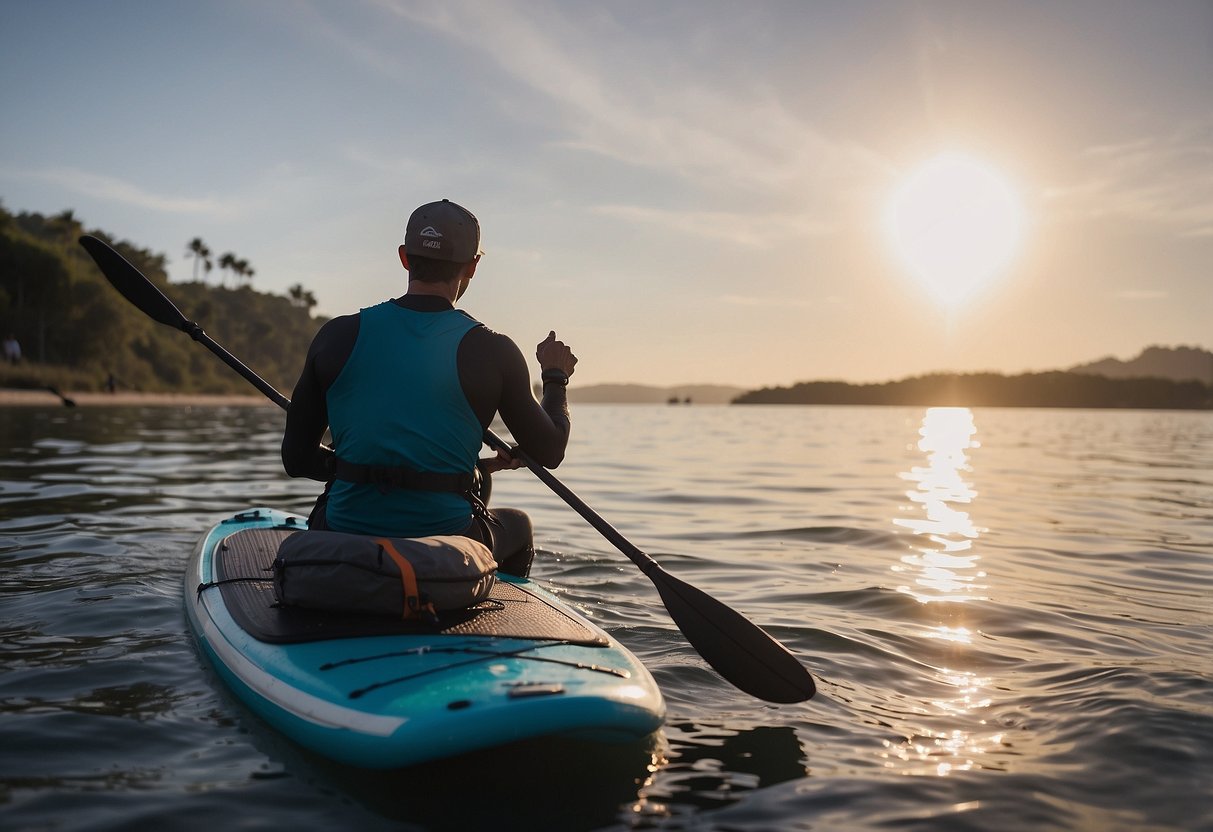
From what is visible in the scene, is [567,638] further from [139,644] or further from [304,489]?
[304,489]

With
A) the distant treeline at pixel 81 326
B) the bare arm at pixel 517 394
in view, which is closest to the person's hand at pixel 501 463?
the bare arm at pixel 517 394

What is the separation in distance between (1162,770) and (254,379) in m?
5.22

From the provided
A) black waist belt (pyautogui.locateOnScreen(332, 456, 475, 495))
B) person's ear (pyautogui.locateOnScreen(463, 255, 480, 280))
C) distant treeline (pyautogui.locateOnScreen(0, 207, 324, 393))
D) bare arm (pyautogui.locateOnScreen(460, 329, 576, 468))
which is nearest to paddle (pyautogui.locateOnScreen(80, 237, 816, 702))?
bare arm (pyautogui.locateOnScreen(460, 329, 576, 468))

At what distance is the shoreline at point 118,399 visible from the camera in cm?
3894

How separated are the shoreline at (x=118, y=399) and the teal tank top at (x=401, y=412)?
38.6 m

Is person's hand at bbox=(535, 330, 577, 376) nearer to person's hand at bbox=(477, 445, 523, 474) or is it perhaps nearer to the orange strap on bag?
person's hand at bbox=(477, 445, 523, 474)

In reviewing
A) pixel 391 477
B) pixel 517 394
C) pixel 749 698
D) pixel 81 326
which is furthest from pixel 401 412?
pixel 81 326

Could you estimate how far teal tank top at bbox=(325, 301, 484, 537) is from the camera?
147 inches

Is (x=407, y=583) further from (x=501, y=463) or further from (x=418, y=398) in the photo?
(x=501, y=463)

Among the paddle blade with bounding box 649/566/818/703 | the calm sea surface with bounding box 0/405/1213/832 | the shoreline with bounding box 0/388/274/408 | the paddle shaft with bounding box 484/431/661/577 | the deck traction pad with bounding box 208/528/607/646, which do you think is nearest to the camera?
the calm sea surface with bounding box 0/405/1213/832

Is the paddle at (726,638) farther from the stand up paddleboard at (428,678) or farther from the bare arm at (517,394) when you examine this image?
the stand up paddleboard at (428,678)

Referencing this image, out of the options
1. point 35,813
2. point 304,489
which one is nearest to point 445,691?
point 35,813

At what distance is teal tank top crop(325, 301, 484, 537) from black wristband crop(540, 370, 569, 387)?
514mm

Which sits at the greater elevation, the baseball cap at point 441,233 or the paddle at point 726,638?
the baseball cap at point 441,233
